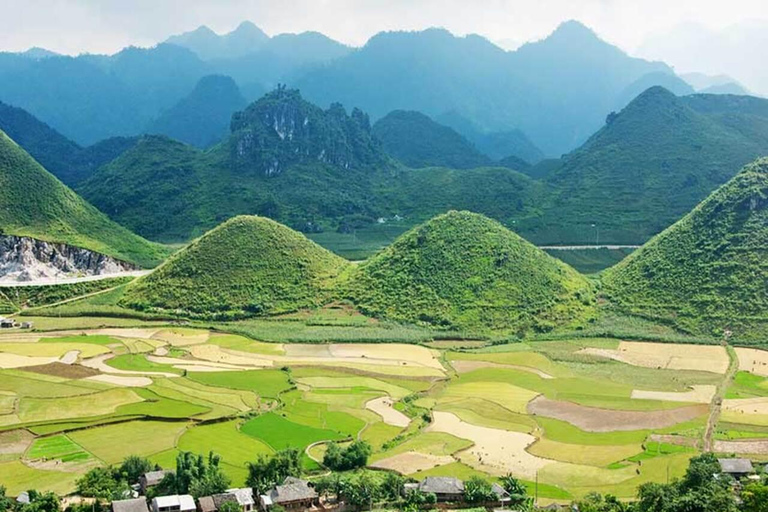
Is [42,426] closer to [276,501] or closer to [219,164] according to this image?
[276,501]

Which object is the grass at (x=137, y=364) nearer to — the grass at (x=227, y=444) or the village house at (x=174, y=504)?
the grass at (x=227, y=444)

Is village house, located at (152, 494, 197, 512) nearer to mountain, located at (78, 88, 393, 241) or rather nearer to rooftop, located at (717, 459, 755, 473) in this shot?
rooftop, located at (717, 459, 755, 473)

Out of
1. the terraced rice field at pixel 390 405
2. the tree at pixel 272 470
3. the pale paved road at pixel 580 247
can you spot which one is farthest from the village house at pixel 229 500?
the pale paved road at pixel 580 247

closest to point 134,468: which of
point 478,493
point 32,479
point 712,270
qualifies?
point 32,479

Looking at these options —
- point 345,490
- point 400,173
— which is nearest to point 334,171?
point 400,173

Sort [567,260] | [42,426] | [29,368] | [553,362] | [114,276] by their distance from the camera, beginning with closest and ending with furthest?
[42,426] → [29,368] → [553,362] → [114,276] → [567,260]

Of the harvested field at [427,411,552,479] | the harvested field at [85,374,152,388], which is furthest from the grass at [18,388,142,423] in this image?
the harvested field at [427,411,552,479]
